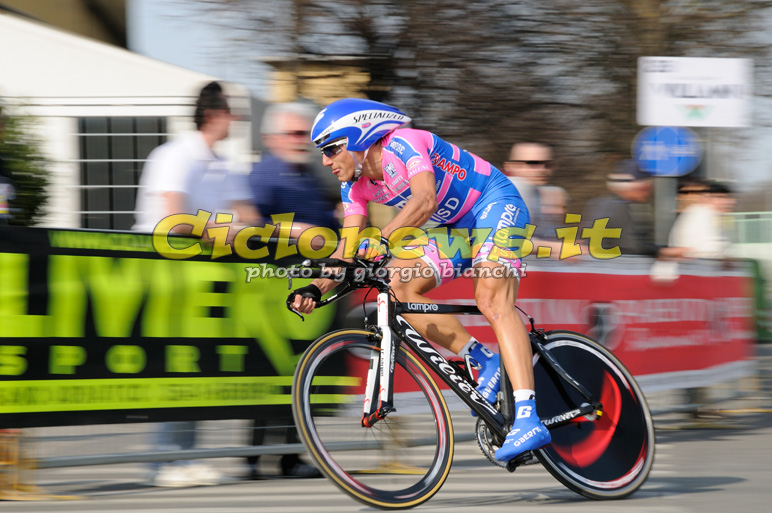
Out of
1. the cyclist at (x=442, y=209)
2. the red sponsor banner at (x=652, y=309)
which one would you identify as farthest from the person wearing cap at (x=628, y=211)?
the cyclist at (x=442, y=209)

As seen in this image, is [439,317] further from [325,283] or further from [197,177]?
[197,177]

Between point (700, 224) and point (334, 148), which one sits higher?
point (334, 148)

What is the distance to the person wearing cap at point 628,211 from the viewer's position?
7.19 metres

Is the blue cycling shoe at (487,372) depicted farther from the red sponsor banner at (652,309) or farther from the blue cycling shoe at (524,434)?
the red sponsor banner at (652,309)

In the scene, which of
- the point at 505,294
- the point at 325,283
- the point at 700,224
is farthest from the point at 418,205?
the point at 700,224

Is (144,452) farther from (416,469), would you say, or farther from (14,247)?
(416,469)

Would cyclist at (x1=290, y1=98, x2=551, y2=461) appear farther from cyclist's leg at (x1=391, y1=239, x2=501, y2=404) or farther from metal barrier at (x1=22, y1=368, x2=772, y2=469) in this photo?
metal barrier at (x1=22, y1=368, x2=772, y2=469)

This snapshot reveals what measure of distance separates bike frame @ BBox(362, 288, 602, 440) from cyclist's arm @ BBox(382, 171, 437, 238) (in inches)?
14.1

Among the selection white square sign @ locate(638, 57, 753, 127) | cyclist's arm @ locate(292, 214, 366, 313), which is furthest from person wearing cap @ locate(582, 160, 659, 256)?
cyclist's arm @ locate(292, 214, 366, 313)

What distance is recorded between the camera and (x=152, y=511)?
14.5ft

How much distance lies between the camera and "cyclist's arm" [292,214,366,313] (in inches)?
157

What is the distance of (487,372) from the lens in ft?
14.5

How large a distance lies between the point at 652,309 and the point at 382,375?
3.73m

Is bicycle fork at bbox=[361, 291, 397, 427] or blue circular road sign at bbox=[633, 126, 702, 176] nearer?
bicycle fork at bbox=[361, 291, 397, 427]
